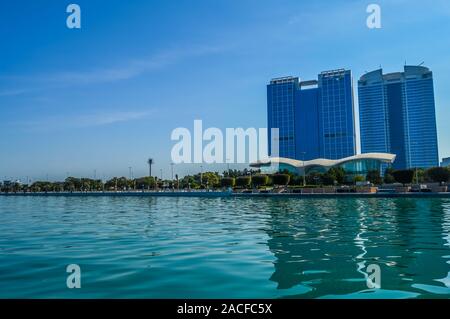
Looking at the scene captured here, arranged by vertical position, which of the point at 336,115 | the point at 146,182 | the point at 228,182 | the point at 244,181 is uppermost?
the point at 336,115

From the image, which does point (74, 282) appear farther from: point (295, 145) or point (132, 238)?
point (295, 145)

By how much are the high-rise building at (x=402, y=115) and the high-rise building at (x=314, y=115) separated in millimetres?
5943

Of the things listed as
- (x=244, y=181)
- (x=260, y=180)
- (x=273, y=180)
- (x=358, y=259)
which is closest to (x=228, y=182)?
(x=244, y=181)

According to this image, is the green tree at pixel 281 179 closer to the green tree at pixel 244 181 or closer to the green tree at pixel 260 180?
the green tree at pixel 260 180

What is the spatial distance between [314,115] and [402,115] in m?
27.3

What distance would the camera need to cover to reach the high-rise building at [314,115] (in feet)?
407

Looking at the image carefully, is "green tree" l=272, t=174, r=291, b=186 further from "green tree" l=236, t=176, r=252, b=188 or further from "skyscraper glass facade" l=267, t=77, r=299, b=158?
"skyscraper glass facade" l=267, t=77, r=299, b=158

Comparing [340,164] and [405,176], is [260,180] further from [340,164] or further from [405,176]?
[340,164]

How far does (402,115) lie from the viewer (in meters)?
117

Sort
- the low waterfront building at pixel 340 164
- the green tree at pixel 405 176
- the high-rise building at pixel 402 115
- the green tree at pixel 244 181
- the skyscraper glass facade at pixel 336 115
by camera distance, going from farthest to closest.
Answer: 1. the skyscraper glass facade at pixel 336 115
2. the high-rise building at pixel 402 115
3. the low waterfront building at pixel 340 164
4. the green tree at pixel 244 181
5. the green tree at pixel 405 176

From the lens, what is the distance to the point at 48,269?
7648 mm

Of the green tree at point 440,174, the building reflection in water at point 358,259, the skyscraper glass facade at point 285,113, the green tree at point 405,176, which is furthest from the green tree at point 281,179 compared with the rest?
the skyscraper glass facade at point 285,113

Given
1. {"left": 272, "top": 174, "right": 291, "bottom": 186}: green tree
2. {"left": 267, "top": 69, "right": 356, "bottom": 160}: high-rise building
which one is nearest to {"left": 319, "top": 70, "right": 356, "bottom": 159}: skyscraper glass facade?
{"left": 267, "top": 69, "right": 356, "bottom": 160}: high-rise building

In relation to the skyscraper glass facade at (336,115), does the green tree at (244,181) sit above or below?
below
